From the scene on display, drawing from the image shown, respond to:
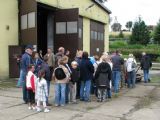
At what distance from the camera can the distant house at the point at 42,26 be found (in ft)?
65.0

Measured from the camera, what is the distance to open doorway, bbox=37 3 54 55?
925 inches

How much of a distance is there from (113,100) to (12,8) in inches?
364

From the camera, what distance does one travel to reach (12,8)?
20.2 meters

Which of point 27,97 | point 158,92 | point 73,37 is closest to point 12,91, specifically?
point 27,97

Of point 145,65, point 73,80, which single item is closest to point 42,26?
point 145,65

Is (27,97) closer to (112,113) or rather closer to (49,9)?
(112,113)

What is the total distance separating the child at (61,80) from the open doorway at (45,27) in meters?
11.1

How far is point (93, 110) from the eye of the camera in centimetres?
1148

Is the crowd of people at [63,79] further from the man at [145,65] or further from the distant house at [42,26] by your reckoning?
the man at [145,65]

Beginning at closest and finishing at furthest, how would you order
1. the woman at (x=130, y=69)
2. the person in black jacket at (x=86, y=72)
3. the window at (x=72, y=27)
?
the person in black jacket at (x=86, y=72)
the woman at (x=130, y=69)
the window at (x=72, y=27)

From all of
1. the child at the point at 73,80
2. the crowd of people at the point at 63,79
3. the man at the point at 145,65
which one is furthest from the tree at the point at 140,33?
the child at the point at 73,80

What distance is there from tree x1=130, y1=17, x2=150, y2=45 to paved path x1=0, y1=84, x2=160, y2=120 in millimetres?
55816

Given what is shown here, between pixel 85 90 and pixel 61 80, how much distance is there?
57.6 inches

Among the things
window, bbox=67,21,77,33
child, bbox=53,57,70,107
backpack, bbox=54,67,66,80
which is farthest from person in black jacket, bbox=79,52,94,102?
window, bbox=67,21,77,33
